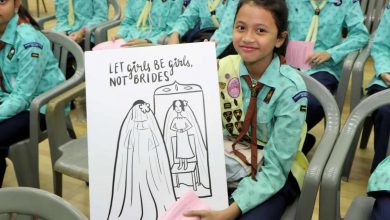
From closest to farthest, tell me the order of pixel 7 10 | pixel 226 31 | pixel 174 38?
pixel 7 10
pixel 226 31
pixel 174 38

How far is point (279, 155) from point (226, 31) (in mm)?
1324

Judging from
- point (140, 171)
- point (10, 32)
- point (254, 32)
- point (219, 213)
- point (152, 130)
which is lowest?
point (219, 213)

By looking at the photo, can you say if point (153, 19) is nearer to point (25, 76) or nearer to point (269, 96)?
point (25, 76)

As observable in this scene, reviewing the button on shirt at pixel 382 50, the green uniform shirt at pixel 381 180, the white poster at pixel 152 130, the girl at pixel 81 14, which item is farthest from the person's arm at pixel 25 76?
the button on shirt at pixel 382 50

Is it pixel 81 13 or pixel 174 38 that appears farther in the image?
pixel 81 13

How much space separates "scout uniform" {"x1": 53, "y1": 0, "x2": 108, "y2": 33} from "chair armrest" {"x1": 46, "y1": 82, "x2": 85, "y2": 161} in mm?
1354

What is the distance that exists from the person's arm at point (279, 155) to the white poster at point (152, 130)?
89 millimetres

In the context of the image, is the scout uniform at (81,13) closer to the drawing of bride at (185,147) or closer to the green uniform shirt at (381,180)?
the drawing of bride at (185,147)

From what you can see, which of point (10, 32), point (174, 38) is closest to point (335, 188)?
point (10, 32)

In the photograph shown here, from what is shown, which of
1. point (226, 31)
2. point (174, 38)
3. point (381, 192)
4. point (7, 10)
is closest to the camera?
point (381, 192)

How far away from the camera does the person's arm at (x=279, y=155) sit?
1.31 meters

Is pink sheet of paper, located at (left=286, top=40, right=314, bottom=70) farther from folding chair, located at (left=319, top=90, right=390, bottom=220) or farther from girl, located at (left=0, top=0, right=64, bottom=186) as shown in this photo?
girl, located at (left=0, top=0, right=64, bottom=186)

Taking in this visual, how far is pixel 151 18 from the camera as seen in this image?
114 inches

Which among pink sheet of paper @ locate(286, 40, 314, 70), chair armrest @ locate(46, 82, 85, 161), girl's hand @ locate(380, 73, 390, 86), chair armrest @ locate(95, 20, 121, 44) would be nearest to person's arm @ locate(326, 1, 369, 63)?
pink sheet of paper @ locate(286, 40, 314, 70)
